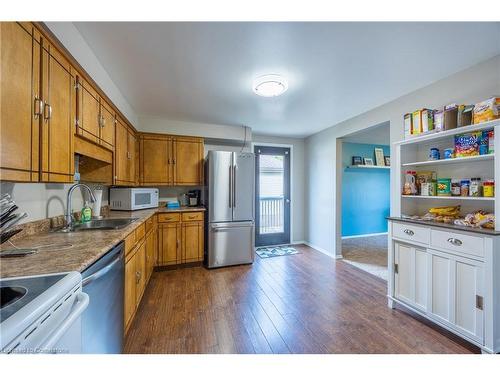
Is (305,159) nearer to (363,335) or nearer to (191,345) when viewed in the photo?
(363,335)

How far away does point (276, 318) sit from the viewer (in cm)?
197

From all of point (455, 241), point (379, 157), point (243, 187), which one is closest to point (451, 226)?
point (455, 241)

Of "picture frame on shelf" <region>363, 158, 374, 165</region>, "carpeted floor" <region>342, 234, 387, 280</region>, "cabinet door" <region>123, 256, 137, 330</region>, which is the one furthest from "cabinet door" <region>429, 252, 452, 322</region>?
"picture frame on shelf" <region>363, 158, 374, 165</region>

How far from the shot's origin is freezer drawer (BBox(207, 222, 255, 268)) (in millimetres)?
3240

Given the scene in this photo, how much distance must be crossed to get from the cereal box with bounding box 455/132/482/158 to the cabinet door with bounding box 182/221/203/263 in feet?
10.3

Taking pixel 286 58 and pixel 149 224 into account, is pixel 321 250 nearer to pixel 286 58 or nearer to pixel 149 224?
pixel 149 224

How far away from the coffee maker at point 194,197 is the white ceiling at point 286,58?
1551 millimetres

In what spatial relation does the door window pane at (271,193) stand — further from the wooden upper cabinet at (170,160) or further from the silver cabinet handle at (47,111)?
the silver cabinet handle at (47,111)

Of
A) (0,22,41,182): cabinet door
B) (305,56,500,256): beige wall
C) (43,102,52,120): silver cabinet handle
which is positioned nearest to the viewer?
(0,22,41,182): cabinet door

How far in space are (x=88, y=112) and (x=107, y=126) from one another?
1.42 feet

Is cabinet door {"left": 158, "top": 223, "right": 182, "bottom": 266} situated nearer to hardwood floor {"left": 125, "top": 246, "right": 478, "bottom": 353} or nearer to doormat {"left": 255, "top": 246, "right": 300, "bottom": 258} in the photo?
hardwood floor {"left": 125, "top": 246, "right": 478, "bottom": 353}

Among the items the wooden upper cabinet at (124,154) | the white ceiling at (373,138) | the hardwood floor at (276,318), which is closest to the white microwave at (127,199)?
the wooden upper cabinet at (124,154)

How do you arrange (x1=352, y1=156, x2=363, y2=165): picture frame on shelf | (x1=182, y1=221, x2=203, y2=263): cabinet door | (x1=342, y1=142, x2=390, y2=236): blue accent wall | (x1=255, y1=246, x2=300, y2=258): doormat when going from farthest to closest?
(x1=342, y1=142, x2=390, y2=236): blue accent wall < (x1=352, y1=156, x2=363, y2=165): picture frame on shelf < (x1=255, y1=246, x2=300, y2=258): doormat < (x1=182, y1=221, x2=203, y2=263): cabinet door

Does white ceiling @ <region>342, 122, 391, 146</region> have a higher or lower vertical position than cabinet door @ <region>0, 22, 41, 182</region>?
higher
